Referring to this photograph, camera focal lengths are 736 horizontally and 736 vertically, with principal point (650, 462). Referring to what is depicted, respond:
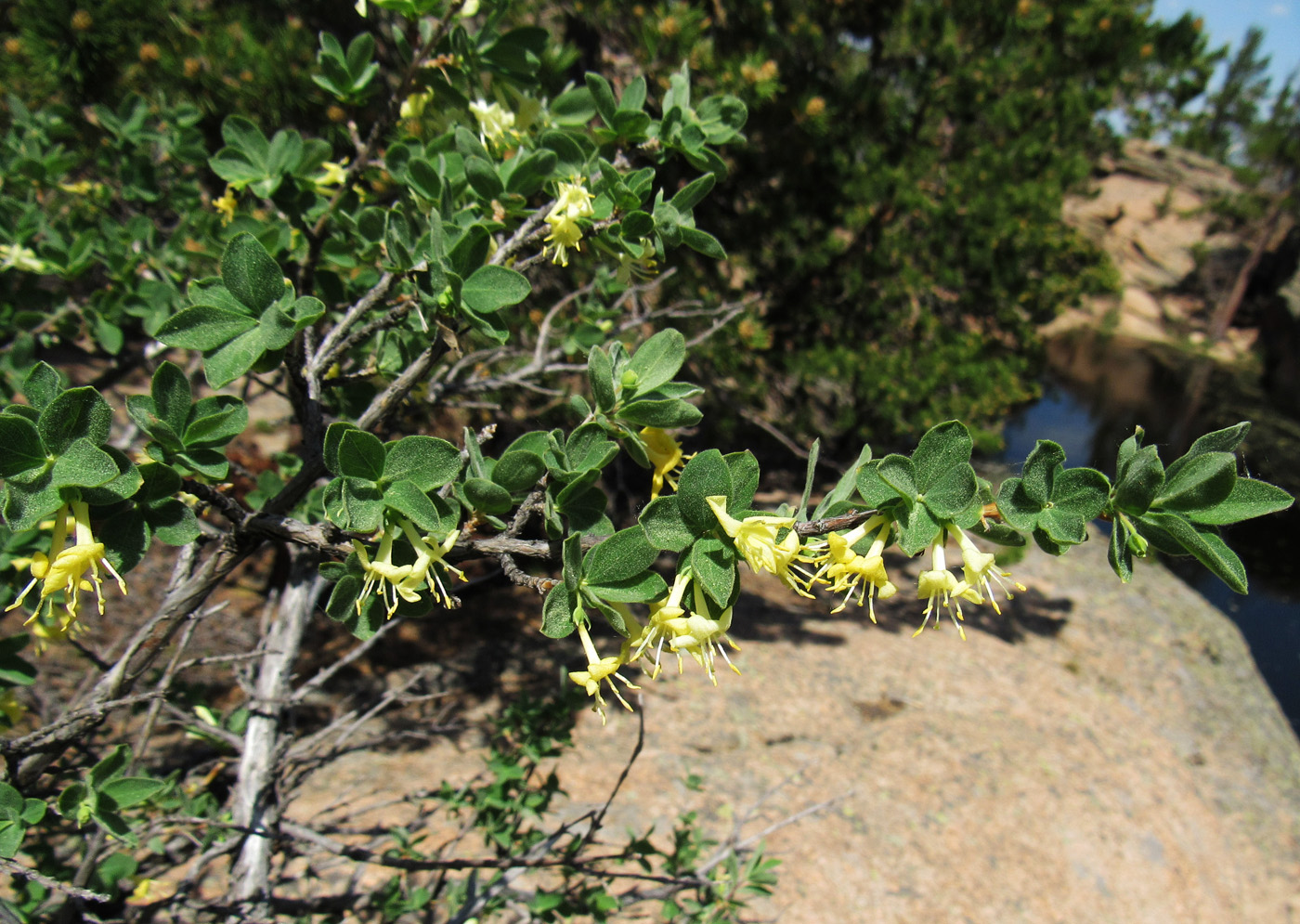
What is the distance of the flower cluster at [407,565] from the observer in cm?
65

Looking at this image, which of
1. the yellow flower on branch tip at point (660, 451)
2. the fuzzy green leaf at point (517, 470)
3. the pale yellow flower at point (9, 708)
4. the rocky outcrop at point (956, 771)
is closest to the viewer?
the fuzzy green leaf at point (517, 470)

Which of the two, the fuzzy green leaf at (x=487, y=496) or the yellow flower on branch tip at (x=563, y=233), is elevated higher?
the yellow flower on branch tip at (x=563, y=233)

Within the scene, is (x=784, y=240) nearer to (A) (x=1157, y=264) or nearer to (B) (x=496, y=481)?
(B) (x=496, y=481)

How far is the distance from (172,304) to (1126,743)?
14.1 ft

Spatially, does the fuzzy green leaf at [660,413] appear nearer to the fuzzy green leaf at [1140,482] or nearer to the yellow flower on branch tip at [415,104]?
the fuzzy green leaf at [1140,482]

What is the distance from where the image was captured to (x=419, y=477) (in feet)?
2.16

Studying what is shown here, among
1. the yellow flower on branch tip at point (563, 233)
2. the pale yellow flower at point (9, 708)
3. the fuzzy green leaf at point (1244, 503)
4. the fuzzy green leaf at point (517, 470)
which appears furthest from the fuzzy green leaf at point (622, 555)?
the pale yellow flower at point (9, 708)

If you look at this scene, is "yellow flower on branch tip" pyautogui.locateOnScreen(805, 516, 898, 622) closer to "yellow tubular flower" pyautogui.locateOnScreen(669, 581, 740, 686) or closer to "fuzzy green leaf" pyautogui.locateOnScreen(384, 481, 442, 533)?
"yellow tubular flower" pyautogui.locateOnScreen(669, 581, 740, 686)

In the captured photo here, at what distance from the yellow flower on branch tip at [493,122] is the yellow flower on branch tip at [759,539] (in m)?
0.80

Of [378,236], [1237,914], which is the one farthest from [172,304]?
[1237,914]

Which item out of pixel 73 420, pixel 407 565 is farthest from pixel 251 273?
pixel 407 565

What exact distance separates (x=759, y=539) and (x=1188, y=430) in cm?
1201

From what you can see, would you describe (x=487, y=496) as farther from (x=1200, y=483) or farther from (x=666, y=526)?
(x=1200, y=483)

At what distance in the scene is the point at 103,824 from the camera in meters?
0.91
